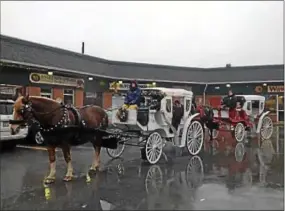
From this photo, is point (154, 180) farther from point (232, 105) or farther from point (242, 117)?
point (242, 117)

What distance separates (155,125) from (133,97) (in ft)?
3.32

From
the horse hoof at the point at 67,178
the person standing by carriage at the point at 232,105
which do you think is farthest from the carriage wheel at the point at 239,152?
the horse hoof at the point at 67,178

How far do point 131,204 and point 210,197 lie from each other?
1.47 m

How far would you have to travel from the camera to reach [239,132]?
53.4ft

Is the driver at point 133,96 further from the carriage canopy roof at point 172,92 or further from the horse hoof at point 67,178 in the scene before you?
the horse hoof at point 67,178

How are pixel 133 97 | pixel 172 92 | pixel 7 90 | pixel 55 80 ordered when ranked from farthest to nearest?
pixel 55 80
pixel 7 90
pixel 172 92
pixel 133 97

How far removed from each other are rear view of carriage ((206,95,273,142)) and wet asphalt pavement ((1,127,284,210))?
4012 mm

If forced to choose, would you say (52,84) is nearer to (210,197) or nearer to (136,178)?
(136,178)

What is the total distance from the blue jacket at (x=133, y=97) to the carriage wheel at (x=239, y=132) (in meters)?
6.55

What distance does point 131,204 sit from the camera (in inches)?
257

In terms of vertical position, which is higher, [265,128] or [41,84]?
[41,84]

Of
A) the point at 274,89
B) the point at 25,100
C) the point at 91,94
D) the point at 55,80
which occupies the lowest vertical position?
the point at 25,100

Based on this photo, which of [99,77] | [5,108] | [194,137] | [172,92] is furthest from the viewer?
[99,77]

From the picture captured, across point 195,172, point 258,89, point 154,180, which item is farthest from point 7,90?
point 258,89
